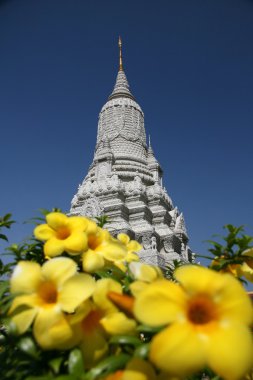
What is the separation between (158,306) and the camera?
82 centimetres

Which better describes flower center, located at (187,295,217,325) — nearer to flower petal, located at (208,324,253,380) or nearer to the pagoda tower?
flower petal, located at (208,324,253,380)

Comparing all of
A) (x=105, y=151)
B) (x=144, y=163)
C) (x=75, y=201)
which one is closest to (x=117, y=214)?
(x=75, y=201)

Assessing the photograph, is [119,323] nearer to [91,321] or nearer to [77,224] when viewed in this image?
[91,321]

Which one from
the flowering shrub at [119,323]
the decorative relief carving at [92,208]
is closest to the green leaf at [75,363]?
the flowering shrub at [119,323]

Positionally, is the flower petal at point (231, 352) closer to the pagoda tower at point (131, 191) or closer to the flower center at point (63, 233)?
the flower center at point (63, 233)

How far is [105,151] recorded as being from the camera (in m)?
23.9

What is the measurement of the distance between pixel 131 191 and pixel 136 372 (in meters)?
20.1

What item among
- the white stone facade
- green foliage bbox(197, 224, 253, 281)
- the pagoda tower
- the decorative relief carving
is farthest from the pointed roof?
green foliage bbox(197, 224, 253, 281)

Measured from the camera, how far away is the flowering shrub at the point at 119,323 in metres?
0.75

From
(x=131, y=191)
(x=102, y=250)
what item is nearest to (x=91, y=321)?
(x=102, y=250)

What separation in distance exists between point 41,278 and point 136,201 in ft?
64.1

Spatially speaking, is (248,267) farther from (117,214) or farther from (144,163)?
(144,163)

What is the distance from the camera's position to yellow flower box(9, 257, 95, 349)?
0.95 metres

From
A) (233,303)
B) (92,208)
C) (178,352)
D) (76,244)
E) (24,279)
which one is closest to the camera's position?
(178,352)
